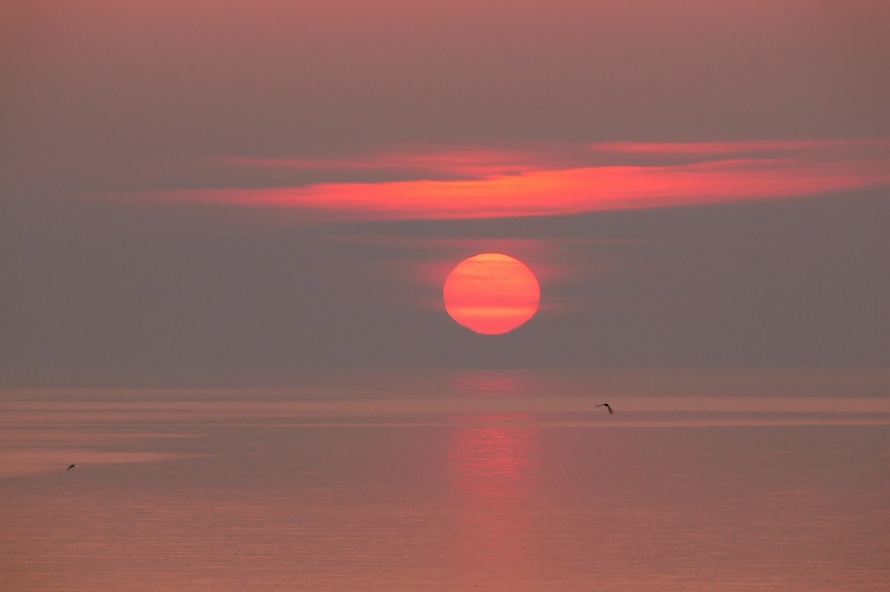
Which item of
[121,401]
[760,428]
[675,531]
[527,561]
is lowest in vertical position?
[527,561]

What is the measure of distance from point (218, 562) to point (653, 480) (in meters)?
25.3

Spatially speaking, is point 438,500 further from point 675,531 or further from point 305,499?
point 675,531

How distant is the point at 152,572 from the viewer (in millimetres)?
38781

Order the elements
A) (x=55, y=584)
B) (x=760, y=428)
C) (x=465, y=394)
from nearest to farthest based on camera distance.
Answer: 1. (x=55, y=584)
2. (x=760, y=428)
3. (x=465, y=394)

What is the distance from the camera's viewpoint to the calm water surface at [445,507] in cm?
3869

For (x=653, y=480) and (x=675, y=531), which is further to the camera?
(x=653, y=480)

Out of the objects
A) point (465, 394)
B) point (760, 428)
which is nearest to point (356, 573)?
point (760, 428)

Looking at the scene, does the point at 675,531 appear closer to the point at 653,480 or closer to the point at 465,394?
the point at 653,480

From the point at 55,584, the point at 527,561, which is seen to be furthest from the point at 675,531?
the point at 55,584

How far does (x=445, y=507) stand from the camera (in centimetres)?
5141

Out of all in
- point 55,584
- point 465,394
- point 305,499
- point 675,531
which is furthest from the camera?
point 465,394

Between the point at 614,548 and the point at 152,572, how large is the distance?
1372 cm

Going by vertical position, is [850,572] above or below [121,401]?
below

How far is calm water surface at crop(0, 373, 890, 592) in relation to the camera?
3869 cm
